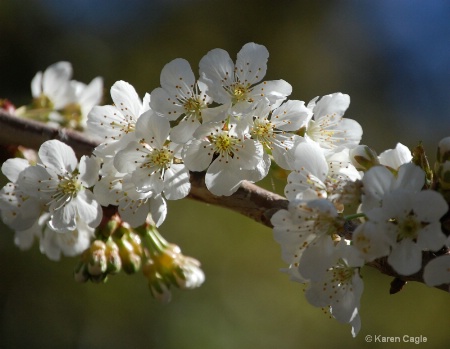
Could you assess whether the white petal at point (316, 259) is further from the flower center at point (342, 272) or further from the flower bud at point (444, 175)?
the flower bud at point (444, 175)

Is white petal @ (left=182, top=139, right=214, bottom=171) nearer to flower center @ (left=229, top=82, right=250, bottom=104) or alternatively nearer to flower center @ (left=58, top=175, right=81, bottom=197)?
flower center @ (left=229, top=82, right=250, bottom=104)

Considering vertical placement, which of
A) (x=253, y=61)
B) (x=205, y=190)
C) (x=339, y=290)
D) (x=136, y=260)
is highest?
(x=253, y=61)

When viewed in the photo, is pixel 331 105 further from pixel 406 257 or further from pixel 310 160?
pixel 406 257

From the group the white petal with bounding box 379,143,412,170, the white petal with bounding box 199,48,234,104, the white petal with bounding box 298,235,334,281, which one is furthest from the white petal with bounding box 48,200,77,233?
the white petal with bounding box 379,143,412,170

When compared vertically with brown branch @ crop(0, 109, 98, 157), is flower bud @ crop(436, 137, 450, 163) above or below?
below

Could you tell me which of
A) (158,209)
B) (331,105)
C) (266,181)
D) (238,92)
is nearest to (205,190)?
(158,209)

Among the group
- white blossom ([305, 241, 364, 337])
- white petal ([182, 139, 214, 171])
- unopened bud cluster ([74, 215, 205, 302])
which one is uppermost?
white petal ([182, 139, 214, 171])

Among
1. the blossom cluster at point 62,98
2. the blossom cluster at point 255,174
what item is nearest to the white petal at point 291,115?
the blossom cluster at point 255,174
